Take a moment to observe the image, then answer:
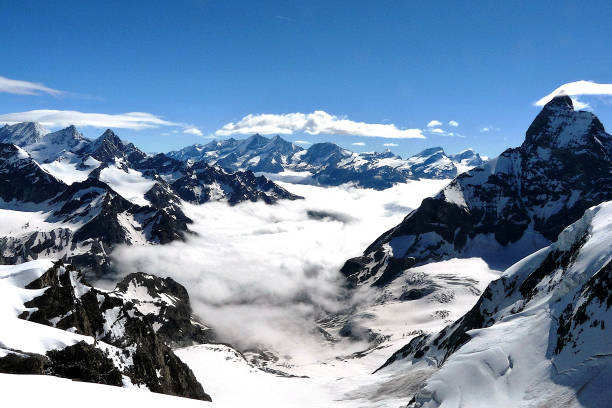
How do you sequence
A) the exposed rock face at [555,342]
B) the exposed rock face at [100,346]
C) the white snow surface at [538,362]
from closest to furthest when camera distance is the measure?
the white snow surface at [538,362] → the exposed rock face at [555,342] → the exposed rock face at [100,346]

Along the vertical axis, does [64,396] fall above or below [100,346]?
above

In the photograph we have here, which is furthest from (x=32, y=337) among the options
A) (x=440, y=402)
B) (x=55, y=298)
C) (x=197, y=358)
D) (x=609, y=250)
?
(x=197, y=358)

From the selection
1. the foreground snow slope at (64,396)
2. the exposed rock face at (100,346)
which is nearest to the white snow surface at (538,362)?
the foreground snow slope at (64,396)

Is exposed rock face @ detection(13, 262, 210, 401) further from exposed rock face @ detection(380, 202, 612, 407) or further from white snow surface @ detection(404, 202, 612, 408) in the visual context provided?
white snow surface @ detection(404, 202, 612, 408)

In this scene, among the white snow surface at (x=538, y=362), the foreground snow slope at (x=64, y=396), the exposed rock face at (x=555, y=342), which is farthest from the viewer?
the exposed rock face at (x=555, y=342)

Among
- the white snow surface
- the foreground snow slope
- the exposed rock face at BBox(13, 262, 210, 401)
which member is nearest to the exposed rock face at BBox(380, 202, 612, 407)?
the white snow surface

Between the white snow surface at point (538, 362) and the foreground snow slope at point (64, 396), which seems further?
the white snow surface at point (538, 362)

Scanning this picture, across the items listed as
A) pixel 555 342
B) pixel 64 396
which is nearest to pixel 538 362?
pixel 555 342

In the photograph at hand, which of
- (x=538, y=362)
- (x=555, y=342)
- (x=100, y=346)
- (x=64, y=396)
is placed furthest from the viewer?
(x=100, y=346)

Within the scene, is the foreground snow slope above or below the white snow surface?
above

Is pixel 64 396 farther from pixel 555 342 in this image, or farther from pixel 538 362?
pixel 555 342

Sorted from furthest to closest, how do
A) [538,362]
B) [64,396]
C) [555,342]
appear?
1. [555,342]
2. [538,362]
3. [64,396]

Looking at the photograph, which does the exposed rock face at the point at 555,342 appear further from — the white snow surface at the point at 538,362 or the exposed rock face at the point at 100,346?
the exposed rock face at the point at 100,346
